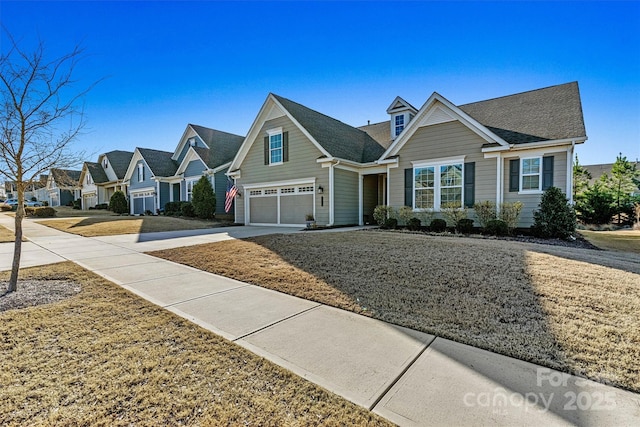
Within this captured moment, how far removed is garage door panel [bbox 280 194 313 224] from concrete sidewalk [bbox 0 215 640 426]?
37.0 feet

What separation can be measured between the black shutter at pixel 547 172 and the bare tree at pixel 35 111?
13.9 meters

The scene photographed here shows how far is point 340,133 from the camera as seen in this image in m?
18.0

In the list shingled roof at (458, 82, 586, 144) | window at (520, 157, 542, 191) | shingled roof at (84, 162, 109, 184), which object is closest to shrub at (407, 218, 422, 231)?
window at (520, 157, 542, 191)

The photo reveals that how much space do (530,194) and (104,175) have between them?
42084 mm

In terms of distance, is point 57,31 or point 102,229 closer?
point 57,31

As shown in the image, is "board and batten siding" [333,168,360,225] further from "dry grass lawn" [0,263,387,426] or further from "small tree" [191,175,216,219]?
"dry grass lawn" [0,263,387,426]

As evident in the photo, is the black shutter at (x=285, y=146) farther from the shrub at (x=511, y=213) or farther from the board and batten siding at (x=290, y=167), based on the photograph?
the shrub at (x=511, y=213)

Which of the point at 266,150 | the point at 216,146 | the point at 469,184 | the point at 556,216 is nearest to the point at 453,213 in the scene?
the point at 469,184

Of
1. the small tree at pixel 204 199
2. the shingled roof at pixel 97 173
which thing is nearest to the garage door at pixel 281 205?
the small tree at pixel 204 199

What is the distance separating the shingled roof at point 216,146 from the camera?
23589 mm

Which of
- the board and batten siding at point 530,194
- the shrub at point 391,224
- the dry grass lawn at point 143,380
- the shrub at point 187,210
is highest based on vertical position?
the board and batten siding at point 530,194

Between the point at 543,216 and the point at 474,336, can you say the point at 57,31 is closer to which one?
the point at 474,336

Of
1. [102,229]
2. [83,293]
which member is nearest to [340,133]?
[102,229]

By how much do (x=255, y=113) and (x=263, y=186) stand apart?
4209mm
